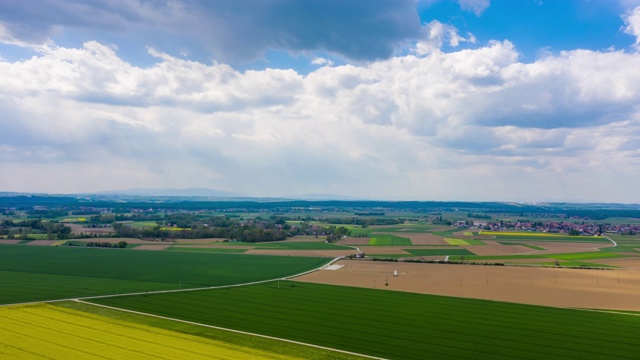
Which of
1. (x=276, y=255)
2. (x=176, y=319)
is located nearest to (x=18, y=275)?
(x=176, y=319)

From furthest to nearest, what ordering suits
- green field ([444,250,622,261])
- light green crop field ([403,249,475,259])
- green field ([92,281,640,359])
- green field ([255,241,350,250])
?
1. green field ([255,241,350,250])
2. light green crop field ([403,249,475,259])
3. green field ([444,250,622,261])
4. green field ([92,281,640,359])

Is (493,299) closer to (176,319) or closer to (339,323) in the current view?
(339,323)

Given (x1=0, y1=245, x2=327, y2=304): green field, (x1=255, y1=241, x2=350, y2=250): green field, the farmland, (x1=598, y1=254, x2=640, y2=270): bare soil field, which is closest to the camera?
the farmland

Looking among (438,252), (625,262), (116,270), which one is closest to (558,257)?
(625,262)

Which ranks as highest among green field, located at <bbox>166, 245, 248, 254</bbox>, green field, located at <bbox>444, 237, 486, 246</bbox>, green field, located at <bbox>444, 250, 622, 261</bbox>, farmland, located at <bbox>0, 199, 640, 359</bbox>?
green field, located at <bbox>444, 237, 486, 246</bbox>

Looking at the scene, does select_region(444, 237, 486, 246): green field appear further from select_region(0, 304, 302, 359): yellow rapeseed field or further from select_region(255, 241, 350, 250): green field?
select_region(0, 304, 302, 359): yellow rapeseed field

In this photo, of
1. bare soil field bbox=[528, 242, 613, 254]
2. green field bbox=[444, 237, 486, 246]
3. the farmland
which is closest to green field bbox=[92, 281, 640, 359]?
the farmland
